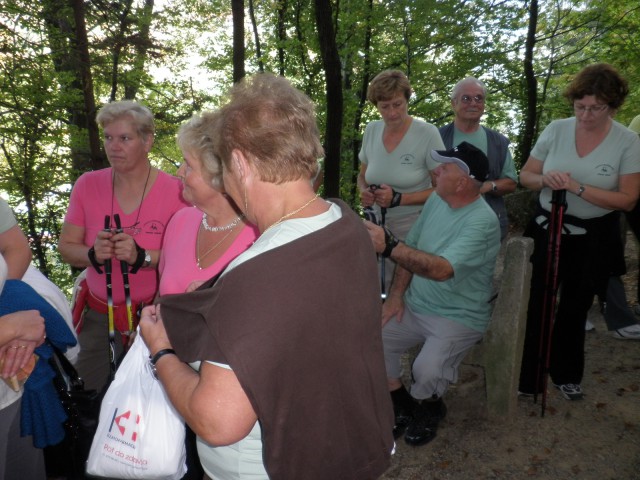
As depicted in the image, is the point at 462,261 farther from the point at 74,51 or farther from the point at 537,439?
the point at 74,51

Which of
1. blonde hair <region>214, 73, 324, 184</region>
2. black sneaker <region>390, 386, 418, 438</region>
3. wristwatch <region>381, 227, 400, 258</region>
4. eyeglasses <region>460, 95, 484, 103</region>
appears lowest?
black sneaker <region>390, 386, 418, 438</region>

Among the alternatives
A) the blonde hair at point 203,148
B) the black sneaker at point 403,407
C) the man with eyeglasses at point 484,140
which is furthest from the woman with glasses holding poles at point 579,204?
the blonde hair at point 203,148

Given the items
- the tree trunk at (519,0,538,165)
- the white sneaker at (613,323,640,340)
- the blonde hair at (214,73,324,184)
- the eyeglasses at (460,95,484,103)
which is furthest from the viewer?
the tree trunk at (519,0,538,165)

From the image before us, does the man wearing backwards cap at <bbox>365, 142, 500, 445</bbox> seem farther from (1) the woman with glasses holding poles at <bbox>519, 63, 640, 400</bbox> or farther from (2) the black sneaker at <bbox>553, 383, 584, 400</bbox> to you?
(2) the black sneaker at <bbox>553, 383, 584, 400</bbox>

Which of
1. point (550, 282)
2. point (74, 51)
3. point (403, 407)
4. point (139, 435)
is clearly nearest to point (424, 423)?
point (403, 407)

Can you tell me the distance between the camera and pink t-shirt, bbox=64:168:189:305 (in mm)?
3127

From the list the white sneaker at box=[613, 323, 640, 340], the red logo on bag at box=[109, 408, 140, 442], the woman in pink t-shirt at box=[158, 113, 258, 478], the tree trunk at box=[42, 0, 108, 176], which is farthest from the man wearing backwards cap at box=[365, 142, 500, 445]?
the tree trunk at box=[42, 0, 108, 176]

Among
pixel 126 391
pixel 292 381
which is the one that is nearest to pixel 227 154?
pixel 292 381

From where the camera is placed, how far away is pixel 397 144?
437 centimetres

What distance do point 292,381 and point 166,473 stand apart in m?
0.76

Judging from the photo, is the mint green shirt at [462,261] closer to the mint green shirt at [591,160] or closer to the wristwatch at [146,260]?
the mint green shirt at [591,160]

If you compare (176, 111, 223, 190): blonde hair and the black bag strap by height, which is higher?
(176, 111, 223, 190): blonde hair

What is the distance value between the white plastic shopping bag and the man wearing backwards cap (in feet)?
5.64

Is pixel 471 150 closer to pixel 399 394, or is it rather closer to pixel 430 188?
pixel 430 188
